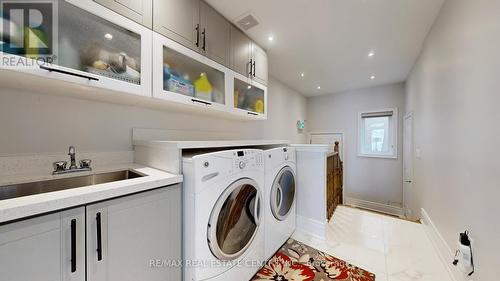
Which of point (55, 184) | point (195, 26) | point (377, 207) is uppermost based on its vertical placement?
point (195, 26)

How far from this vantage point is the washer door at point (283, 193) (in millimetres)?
1781

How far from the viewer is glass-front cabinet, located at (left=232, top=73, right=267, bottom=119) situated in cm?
197

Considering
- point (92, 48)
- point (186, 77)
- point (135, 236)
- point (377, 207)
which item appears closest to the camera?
point (135, 236)

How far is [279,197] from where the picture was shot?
1.88 m

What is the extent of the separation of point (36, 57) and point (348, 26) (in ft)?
8.29

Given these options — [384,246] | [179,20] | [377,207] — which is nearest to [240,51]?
[179,20]

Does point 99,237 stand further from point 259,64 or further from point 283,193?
point 259,64

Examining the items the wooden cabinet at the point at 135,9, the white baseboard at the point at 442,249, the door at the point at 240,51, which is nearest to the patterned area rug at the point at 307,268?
the white baseboard at the point at 442,249

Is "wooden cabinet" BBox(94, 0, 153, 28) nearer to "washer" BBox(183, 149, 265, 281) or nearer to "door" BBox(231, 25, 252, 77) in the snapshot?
"door" BBox(231, 25, 252, 77)

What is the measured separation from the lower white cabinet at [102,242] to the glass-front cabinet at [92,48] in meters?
0.70

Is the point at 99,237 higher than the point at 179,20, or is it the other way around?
the point at 179,20

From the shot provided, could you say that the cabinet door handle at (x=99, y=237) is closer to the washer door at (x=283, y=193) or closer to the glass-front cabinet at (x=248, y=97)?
the washer door at (x=283, y=193)

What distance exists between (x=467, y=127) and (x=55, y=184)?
275cm

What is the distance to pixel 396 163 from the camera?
3.89 m
